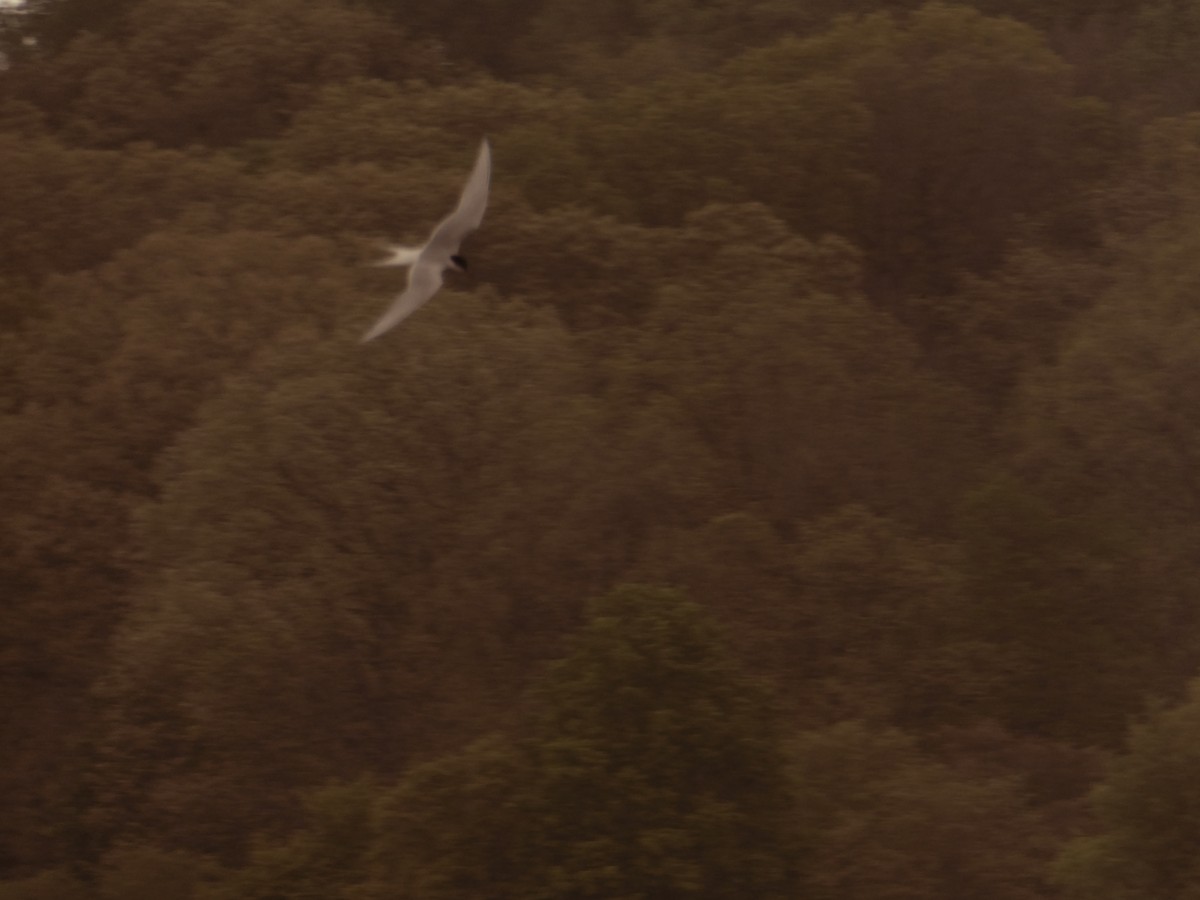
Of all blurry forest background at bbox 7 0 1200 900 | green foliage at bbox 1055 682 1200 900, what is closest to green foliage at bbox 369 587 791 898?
blurry forest background at bbox 7 0 1200 900

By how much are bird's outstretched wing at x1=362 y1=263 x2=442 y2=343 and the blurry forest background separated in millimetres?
3520

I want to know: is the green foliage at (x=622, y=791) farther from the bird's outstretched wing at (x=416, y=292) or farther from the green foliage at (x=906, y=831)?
the bird's outstretched wing at (x=416, y=292)

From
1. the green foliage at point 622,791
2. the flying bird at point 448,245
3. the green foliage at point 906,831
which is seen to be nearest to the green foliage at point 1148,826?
the green foliage at point 906,831

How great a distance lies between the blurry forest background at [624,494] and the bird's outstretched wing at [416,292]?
11.5 feet

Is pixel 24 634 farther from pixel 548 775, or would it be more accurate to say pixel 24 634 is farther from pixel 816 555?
pixel 816 555

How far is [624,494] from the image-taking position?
16.9 m

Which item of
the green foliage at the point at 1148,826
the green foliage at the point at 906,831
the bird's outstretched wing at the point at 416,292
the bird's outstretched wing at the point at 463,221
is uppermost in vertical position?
the bird's outstretched wing at the point at 463,221

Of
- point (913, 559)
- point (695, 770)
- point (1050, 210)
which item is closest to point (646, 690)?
point (695, 770)

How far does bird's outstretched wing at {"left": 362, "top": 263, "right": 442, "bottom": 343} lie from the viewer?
33.7ft

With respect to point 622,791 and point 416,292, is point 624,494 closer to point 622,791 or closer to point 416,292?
point 622,791

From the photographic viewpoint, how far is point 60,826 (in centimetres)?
1523

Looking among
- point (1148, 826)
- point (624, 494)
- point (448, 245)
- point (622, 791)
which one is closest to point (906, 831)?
point (1148, 826)

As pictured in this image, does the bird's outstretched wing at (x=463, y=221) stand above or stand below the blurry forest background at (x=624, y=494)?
above

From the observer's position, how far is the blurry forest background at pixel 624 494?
13359 mm
